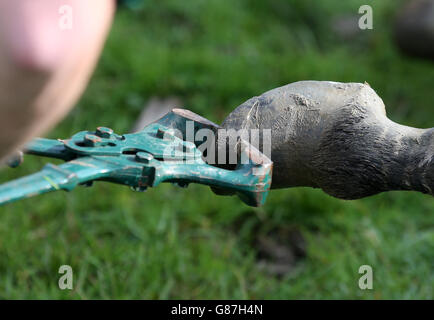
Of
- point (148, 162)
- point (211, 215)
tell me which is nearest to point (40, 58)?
point (148, 162)

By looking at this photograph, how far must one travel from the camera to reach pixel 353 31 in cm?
290

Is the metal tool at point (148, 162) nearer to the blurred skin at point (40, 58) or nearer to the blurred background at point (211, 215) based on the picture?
the blurred skin at point (40, 58)

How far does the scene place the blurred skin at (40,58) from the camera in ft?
1.59

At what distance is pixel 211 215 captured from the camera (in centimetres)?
188

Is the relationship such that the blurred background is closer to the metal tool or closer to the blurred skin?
the metal tool

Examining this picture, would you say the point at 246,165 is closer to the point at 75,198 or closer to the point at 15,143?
the point at 15,143

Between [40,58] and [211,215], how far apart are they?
55.7 inches

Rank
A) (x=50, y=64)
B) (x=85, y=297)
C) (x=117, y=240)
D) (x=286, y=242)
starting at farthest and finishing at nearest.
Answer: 1. (x=286, y=242)
2. (x=117, y=240)
3. (x=85, y=297)
4. (x=50, y=64)

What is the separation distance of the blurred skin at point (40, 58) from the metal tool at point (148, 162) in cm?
19

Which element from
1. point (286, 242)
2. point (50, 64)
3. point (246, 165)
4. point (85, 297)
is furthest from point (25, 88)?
point (286, 242)

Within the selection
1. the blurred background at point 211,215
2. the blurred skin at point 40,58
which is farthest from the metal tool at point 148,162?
the blurred background at point 211,215

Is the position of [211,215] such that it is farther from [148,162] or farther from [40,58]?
[40,58]

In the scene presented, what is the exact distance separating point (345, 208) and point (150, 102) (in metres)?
0.81

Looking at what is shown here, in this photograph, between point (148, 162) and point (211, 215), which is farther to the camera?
point (211, 215)
